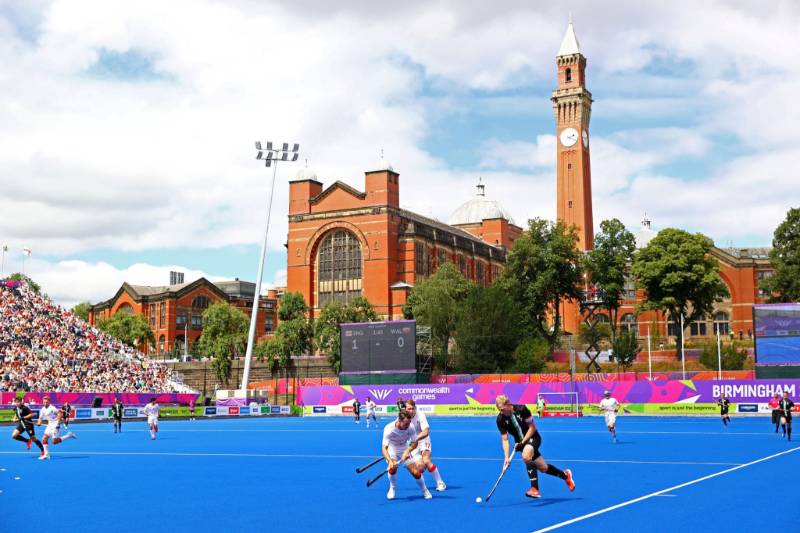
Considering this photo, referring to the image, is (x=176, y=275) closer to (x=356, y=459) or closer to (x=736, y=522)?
(x=356, y=459)

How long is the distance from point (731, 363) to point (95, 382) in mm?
49664

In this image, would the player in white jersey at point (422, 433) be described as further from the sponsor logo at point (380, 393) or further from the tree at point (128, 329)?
the tree at point (128, 329)

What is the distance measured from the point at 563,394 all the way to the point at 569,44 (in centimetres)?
7787

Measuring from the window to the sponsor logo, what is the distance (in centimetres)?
7237

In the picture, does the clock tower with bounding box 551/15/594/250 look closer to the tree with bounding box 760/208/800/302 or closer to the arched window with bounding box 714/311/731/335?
the arched window with bounding box 714/311/731/335

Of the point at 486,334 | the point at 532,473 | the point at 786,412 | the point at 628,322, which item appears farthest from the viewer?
the point at 628,322

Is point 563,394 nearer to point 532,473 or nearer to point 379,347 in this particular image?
point 379,347

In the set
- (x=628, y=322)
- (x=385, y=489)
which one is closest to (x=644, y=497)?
(x=385, y=489)

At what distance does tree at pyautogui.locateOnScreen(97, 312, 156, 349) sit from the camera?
4289 inches

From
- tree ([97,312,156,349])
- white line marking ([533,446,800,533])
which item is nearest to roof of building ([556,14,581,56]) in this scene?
tree ([97,312,156,349])

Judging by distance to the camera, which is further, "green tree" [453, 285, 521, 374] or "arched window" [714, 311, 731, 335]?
"arched window" [714, 311, 731, 335]

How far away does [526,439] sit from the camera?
47.1 ft

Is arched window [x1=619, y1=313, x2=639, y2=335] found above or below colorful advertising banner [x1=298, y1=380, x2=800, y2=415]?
above

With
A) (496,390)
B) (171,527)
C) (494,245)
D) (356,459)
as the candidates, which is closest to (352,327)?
(496,390)
